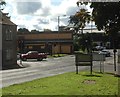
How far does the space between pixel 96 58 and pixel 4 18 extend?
24786 millimetres

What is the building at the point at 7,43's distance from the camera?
4784 cm

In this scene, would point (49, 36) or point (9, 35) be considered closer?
point (9, 35)

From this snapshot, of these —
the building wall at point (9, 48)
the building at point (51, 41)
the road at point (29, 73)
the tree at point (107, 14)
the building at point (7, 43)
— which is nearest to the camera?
the tree at point (107, 14)

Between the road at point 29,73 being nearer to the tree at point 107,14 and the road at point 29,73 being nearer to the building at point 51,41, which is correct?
the tree at point 107,14

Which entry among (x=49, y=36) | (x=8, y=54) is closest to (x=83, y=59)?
(x=8, y=54)

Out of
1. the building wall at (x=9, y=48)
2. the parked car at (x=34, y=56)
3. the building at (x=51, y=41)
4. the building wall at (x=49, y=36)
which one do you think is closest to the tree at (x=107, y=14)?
the building wall at (x=9, y=48)

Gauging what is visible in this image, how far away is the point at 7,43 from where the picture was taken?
163ft

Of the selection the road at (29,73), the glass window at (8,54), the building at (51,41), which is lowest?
the road at (29,73)

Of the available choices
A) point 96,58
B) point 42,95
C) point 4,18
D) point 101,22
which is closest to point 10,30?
point 4,18

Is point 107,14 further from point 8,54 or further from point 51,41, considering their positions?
point 51,41

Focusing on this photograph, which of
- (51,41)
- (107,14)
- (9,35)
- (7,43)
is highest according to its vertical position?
(107,14)

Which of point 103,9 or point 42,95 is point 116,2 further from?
point 42,95

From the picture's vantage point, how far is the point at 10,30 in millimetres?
50312

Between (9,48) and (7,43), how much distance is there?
0.89 metres
